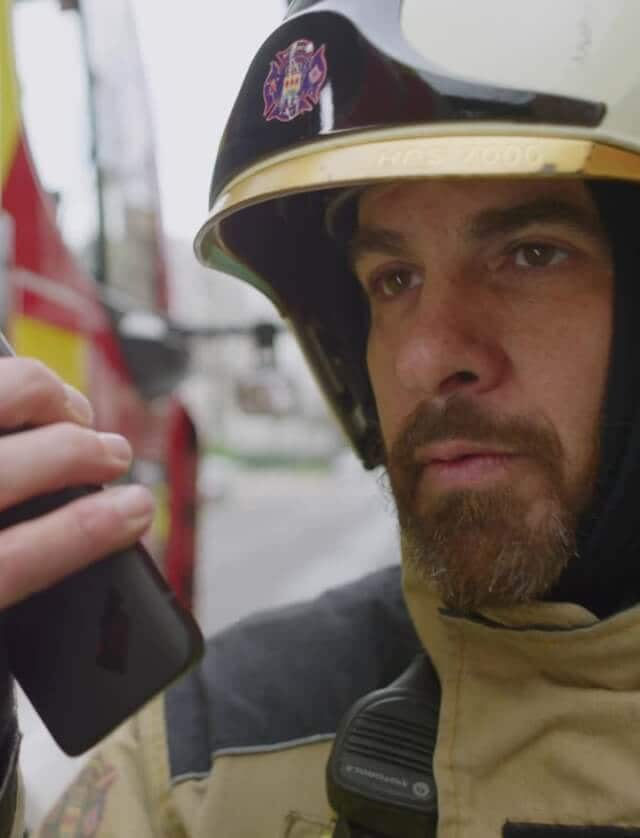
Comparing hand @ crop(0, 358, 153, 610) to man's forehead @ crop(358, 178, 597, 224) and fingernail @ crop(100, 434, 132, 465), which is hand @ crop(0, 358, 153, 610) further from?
man's forehead @ crop(358, 178, 597, 224)

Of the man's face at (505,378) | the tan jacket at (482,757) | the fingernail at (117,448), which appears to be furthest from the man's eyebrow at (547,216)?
the fingernail at (117,448)

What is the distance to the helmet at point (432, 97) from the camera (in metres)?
1.06

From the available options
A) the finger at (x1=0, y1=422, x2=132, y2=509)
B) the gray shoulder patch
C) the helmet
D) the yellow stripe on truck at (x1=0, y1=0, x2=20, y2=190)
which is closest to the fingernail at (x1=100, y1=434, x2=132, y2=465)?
the finger at (x1=0, y1=422, x2=132, y2=509)

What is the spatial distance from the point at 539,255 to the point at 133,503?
0.69 meters

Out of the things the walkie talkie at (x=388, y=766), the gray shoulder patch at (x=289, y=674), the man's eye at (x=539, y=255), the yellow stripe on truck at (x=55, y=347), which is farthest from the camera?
the yellow stripe on truck at (x=55, y=347)

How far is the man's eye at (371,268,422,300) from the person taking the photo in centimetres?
146

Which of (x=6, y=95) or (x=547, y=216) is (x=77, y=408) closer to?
(x=547, y=216)

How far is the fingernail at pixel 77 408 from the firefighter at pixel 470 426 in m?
0.39

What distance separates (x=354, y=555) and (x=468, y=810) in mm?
9168

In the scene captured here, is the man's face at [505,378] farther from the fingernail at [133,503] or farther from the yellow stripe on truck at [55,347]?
the yellow stripe on truck at [55,347]

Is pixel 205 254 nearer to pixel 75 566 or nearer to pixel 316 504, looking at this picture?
pixel 75 566

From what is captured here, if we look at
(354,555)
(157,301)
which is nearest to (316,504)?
(354,555)

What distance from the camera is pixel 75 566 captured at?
86 centimetres

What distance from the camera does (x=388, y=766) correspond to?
124 centimetres
